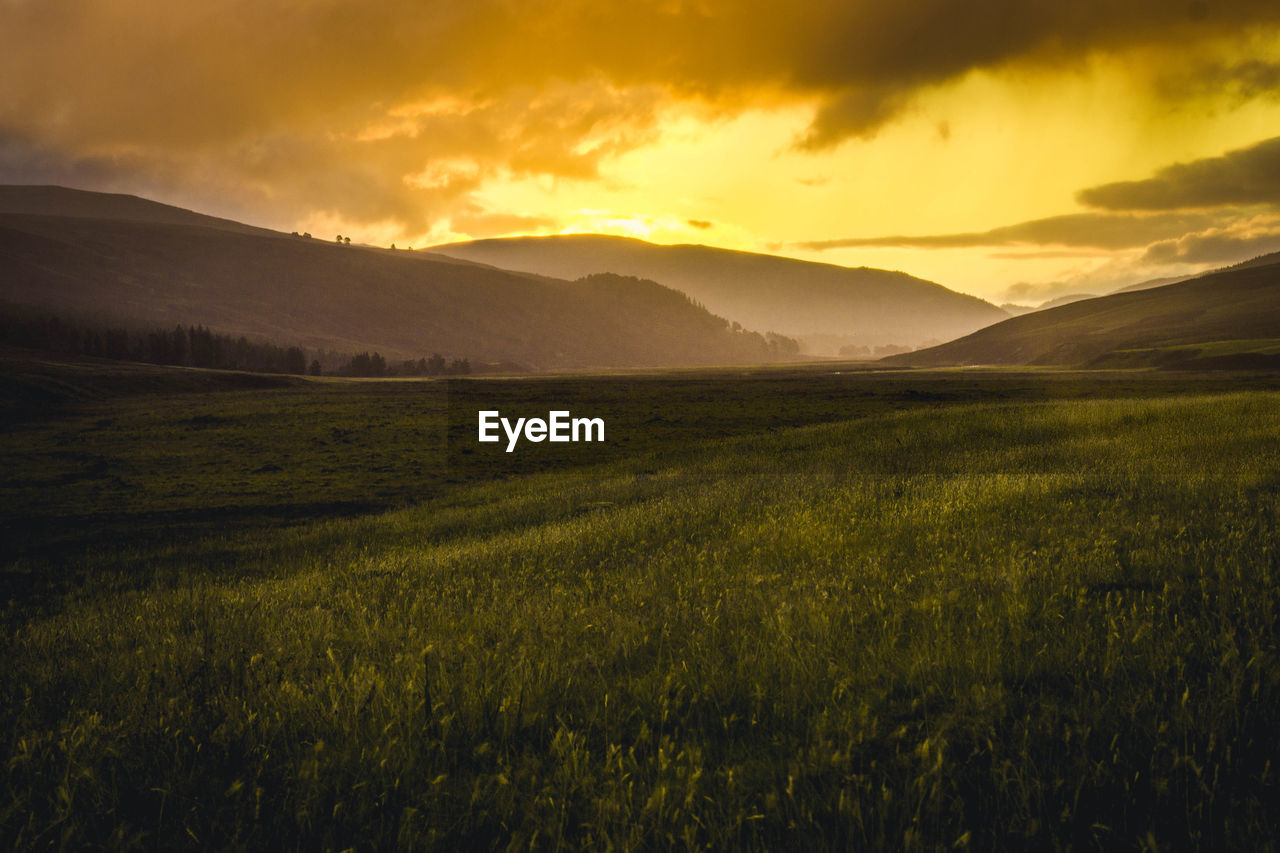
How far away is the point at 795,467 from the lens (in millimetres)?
20422

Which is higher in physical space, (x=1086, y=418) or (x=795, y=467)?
(x=1086, y=418)

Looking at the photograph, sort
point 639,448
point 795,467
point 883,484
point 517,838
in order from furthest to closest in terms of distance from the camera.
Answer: point 639,448
point 795,467
point 883,484
point 517,838

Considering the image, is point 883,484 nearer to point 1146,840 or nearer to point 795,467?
point 795,467

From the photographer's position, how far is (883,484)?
13734 millimetres

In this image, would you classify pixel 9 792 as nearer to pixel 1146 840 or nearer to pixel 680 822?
pixel 680 822

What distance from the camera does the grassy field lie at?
11.4 feet

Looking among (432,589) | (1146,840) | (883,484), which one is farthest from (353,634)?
(883,484)

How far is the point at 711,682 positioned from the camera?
4.87m

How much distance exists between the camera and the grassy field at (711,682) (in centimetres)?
348

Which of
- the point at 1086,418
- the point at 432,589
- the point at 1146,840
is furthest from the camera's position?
the point at 1086,418

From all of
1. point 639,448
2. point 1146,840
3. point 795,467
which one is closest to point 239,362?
point 639,448

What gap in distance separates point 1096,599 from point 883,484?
805 centimetres

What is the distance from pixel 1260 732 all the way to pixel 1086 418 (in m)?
23.5

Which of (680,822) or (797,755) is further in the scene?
(797,755)
